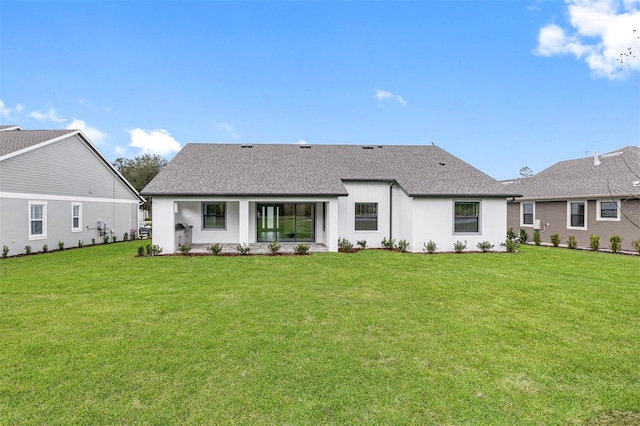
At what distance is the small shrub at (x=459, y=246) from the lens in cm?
1390

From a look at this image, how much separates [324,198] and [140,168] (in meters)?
42.3

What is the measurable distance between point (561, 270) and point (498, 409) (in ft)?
29.8

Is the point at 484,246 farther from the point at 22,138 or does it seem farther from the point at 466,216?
the point at 22,138

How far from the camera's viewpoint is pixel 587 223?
16125mm

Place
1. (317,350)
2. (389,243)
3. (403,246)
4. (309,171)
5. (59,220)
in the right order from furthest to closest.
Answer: (59,220) < (309,171) < (389,243) < (403,246) < (317,350)

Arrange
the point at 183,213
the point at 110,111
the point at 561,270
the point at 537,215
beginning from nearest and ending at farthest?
1. the point at 561,270
2. the point at 183,213
3. the point at 537,215
4. the point at 110,111

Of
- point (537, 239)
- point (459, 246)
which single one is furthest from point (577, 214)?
point (459, 246)

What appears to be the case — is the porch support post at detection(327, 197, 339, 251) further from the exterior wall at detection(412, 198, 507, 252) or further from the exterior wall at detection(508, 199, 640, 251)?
the exterior wall at detection(508, 199, 640, 251)

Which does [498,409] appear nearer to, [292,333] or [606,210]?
[292,333]

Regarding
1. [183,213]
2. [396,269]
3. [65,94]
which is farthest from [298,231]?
[65,94]

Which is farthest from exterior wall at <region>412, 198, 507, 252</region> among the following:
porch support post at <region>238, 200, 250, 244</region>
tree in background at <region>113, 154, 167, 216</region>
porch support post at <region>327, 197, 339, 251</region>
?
tree in background at <region>113, 154, 167, 216</region>

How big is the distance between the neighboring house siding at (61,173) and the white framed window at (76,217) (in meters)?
0.65

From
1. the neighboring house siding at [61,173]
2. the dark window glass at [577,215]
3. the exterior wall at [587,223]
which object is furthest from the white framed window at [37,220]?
the dark window glass at [577,215]

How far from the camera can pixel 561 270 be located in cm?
1003
